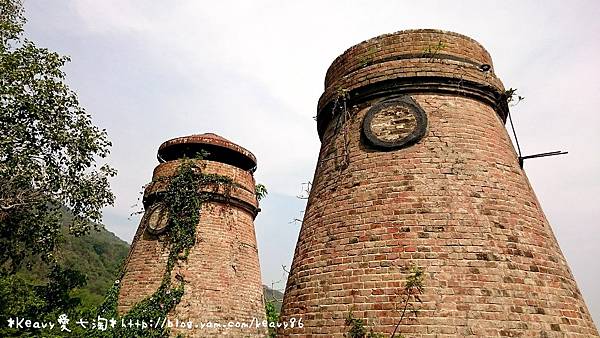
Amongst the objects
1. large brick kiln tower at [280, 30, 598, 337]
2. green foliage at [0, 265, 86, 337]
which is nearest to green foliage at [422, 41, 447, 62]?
large brick kiln tower at [280, 30, 598, 337]

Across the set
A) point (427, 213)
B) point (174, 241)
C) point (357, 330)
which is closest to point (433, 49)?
point (427, 213)

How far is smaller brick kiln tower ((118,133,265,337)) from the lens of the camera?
38.7 feet

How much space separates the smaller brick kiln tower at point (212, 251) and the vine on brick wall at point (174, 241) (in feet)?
0.53

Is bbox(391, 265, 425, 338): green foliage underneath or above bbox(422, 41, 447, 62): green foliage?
underneath

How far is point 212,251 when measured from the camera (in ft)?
40.6

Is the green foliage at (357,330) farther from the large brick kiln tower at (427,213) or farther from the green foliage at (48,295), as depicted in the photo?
the green foliage at (48,295)

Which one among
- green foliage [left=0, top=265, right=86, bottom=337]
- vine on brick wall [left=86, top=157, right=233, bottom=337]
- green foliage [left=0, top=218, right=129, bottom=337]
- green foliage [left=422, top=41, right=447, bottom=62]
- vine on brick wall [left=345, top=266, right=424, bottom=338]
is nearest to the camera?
vine on brick wall [left=345, top=266, right=424, bottom=338]

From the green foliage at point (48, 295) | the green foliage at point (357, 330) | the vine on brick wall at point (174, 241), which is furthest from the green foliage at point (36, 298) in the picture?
the green foliage at point (357, 330)

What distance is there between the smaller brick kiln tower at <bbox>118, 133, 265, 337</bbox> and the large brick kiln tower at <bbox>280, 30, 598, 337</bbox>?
20.5 ft

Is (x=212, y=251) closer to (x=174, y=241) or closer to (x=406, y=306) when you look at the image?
(x=174, y=241)

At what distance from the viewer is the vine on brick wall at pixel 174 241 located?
1144 centimetres

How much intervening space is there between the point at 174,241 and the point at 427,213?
8688mm

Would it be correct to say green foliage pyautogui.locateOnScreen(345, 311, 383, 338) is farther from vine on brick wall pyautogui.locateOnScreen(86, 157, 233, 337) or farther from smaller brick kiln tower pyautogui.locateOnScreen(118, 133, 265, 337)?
vine on brick wall pyautogui.locateOnScreen(86, 157, 233, 337)

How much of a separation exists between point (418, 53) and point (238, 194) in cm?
822
